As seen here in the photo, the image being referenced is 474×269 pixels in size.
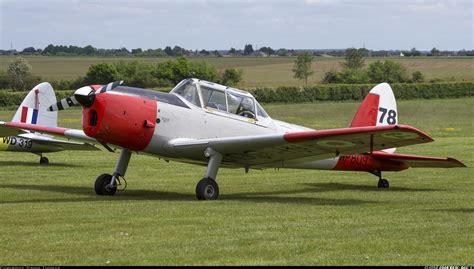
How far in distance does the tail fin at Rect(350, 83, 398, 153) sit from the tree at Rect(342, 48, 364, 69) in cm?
7559

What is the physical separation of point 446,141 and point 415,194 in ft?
53.7

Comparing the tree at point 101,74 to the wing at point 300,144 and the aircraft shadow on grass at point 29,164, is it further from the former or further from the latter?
the wing at point 300,144

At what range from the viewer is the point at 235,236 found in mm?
10711

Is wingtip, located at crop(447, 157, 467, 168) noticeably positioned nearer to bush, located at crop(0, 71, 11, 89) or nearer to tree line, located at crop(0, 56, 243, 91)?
tree line, located at crop(0, 56, 243, 91)

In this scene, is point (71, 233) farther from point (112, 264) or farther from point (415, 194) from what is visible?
point (415, 194)

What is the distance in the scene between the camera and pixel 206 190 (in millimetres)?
15016

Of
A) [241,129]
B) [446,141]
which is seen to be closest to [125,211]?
[241,129]

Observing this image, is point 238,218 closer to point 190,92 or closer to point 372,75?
point 190,92

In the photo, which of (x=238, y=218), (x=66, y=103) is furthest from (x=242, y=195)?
(x=238, y=218)

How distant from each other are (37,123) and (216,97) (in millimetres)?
8036

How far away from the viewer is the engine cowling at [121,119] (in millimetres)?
14547

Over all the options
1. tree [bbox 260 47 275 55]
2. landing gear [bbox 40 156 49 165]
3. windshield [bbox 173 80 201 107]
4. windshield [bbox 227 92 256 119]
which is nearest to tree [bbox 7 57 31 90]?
landing gear [bbox 40 156 49 165]

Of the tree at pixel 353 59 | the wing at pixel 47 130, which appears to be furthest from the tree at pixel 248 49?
the wing at pixel 47 130

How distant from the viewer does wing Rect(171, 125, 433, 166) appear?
13.8m
